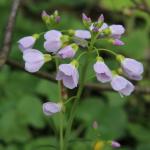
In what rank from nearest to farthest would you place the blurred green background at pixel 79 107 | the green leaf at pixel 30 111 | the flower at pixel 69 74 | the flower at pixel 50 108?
the flower at pixel 69 74
the flower at pixel 50 108
the blurred green background at pixel 79 107
the green leaf at pixel 30 111

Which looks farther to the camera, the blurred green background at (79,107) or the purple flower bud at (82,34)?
the blurred green background at (79,107)

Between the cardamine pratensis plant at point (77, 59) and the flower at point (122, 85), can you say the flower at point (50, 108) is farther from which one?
the flower at point (122, 85)

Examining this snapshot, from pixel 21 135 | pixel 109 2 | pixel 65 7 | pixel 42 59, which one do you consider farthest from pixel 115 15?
pixel 42 59

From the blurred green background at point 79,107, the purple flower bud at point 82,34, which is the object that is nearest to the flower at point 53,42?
the purple flower bud at point 82,34

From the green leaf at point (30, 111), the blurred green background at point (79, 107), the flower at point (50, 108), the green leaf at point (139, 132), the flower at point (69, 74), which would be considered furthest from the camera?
the green leaf at point (139, 132)

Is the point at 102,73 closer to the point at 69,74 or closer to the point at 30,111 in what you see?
→ the point at 69,74

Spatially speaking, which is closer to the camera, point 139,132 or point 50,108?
point 50,108

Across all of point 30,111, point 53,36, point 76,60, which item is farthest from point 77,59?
point 30,111
